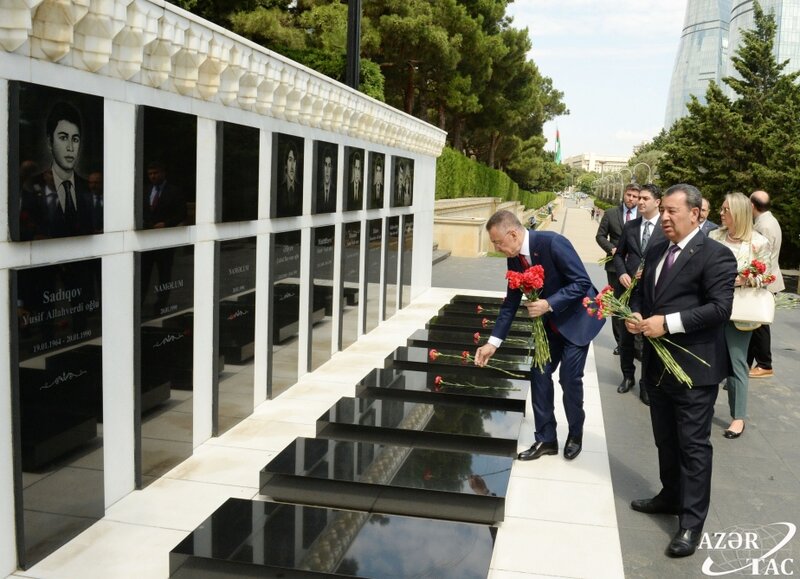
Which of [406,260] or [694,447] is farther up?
[406,260]

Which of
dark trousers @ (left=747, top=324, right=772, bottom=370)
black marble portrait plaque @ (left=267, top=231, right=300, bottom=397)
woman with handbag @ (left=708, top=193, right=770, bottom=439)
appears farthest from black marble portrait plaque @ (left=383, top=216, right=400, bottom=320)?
woman with handbag @ (left=708, top=193, right=770, bottom=439)

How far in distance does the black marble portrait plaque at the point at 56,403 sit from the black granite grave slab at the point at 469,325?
20.3 ft

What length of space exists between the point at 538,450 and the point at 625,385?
108 inches

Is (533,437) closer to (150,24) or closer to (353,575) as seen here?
(353,575)

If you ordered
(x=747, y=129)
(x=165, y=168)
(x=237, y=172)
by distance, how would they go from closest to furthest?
(x=165, y=168) < (x=237, y=172) < (x=747, y=129)

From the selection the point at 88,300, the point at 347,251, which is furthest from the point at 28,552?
the point at 347,251

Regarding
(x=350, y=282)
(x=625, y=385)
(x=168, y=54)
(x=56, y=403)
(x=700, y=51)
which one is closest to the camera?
(x=56, y=403)

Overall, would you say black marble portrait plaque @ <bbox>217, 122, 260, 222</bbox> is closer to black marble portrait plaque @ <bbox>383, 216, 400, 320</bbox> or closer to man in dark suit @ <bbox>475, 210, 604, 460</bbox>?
man in dark suit @ <bbox>475, 210, 604, 460</bbox>

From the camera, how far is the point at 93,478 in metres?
4.87

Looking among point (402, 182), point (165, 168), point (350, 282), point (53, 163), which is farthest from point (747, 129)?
point (53, 163)

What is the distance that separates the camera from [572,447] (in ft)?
20.5

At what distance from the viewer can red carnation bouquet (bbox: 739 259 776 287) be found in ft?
22.2

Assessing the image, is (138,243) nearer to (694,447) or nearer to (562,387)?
(562,387)

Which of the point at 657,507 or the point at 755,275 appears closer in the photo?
the point at 657,507
